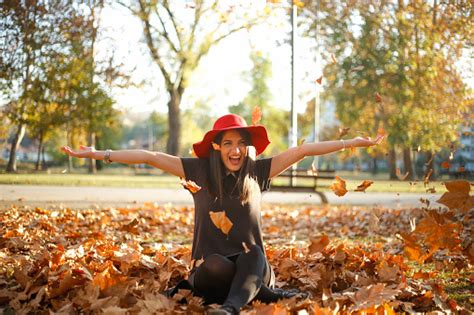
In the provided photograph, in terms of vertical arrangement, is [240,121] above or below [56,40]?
below

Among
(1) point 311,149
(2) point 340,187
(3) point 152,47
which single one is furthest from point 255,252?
(3) point 152,47

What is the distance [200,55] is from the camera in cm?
2136

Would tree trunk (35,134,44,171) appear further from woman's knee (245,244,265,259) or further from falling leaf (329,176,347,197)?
woman's knee (245,244,265,259)

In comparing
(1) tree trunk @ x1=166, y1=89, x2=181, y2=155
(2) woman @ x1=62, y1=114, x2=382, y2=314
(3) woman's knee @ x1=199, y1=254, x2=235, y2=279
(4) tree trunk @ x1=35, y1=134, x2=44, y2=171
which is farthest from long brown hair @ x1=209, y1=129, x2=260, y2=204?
(1) tree trunk @ x1=166, y1=89, x2=181, y2=155

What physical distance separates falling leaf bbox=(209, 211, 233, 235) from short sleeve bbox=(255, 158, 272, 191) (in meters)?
0.49

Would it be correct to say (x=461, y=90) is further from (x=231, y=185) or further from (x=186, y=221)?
(x=231, y=185)

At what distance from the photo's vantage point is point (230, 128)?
362cm

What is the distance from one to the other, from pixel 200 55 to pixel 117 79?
7.95 metres

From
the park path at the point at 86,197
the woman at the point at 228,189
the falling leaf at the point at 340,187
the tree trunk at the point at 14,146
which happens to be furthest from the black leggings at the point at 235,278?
the tree trunk at the point at 14,146

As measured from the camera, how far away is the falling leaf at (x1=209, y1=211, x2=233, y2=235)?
3488 mm

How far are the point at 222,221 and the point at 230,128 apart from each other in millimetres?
600

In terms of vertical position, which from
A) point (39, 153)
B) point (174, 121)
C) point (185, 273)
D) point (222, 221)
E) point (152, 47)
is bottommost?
point (185, 273)

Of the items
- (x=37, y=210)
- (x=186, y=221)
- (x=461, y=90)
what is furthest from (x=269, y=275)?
(x=461, y=90)

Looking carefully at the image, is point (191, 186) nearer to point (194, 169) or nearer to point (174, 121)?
point (194, 169)
